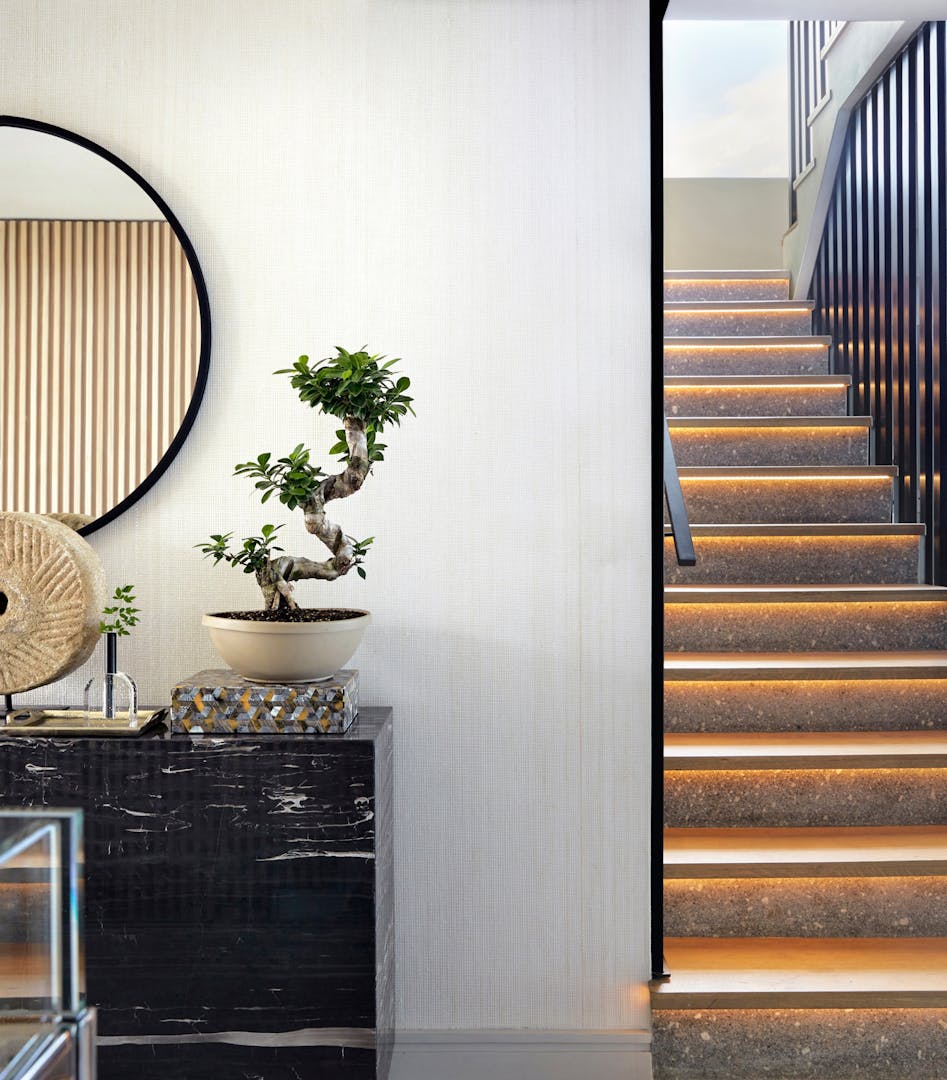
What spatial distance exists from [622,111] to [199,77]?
37.1 inches

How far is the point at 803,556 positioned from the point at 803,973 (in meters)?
1.93

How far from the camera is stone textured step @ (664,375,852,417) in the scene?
4461mm

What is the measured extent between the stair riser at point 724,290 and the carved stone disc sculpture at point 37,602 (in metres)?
4.27

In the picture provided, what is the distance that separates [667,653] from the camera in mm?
3387

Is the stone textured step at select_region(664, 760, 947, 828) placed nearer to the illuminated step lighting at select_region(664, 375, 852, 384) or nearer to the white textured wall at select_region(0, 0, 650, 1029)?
the white textured wall at select_region(0, 0, 650, 1029)

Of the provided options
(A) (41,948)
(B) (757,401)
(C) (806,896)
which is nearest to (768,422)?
(B) (757,401)

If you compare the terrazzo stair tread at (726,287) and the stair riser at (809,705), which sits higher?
the terrazzo stair tread at (726,287)

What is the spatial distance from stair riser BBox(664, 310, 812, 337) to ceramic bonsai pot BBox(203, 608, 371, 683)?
3725 millimetres

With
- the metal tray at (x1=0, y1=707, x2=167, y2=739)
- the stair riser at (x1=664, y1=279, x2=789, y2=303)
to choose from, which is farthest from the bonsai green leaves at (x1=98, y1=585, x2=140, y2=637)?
the stair riser at (x1=664, y1=279, x2=789, y2=303)

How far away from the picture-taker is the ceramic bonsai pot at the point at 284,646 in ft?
5.79

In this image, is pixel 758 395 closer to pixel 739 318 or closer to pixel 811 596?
pixel 739 318

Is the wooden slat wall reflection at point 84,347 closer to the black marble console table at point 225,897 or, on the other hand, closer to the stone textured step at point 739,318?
the black marble console table at point 225,897

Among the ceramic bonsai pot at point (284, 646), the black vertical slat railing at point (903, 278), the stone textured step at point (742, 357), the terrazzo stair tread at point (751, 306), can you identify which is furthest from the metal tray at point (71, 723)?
the terrazzo stair tread at point (751, 306)

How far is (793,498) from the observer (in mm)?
4023
